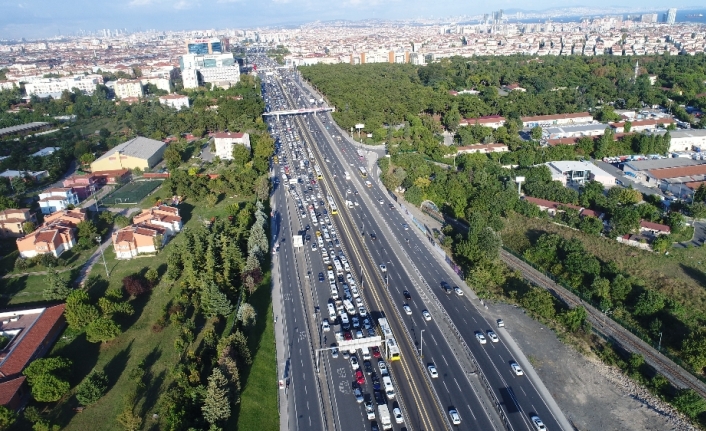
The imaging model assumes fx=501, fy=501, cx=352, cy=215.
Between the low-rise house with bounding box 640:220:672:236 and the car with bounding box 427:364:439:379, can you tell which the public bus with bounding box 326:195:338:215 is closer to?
the car with bounding box 427:364:439:379

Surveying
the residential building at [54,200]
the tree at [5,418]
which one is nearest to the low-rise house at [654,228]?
the tree at [5,418]

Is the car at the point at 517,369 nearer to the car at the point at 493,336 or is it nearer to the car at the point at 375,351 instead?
the car at the point at 493,336

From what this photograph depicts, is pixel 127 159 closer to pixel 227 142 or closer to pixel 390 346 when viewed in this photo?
pixel 227 142

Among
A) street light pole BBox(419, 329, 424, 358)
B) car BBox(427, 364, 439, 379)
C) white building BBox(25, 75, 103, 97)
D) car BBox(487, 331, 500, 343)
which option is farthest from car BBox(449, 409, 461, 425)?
white building BBox(25, 75, 103, 97)

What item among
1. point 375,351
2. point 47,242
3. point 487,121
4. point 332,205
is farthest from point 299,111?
point 375,351

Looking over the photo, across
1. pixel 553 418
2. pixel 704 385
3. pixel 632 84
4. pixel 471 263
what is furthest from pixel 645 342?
pixel 632 84

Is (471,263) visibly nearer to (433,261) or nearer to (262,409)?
(433,261)

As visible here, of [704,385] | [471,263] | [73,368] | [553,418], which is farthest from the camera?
[471,263]
